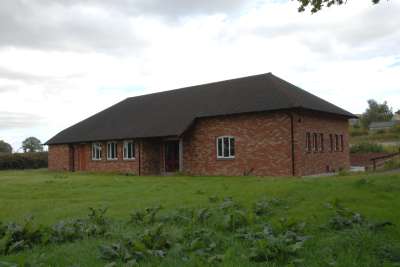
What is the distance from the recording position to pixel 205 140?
82.2 feet

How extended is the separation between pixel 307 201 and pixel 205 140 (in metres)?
15.5

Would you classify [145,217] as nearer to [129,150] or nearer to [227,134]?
[227,134]

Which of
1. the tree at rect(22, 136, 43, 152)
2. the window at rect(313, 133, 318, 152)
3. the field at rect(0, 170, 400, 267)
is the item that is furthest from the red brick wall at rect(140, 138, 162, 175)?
the tree at rect(22, 136, 43, 152)

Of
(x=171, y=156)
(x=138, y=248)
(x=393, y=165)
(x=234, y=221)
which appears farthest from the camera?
(x=171, y=156)

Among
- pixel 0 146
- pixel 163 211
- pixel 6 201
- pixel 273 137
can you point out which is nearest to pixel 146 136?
pixel 273 137

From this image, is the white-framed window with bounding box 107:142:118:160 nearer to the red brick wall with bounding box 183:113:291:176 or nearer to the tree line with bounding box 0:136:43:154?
the red brick wall with bounding box 183:113:291:176

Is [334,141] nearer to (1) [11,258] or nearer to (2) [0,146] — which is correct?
(1) [11,258]

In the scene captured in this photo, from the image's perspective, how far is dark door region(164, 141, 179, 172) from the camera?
27.6m

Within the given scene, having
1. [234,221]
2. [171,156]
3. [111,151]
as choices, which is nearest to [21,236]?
[234,221]

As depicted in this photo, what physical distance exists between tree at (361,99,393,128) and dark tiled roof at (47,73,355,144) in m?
80.6

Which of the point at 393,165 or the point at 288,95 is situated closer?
the point at 393,165

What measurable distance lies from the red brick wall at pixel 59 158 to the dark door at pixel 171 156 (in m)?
10.3

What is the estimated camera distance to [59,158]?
35312mm

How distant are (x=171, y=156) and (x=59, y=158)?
485 inches
